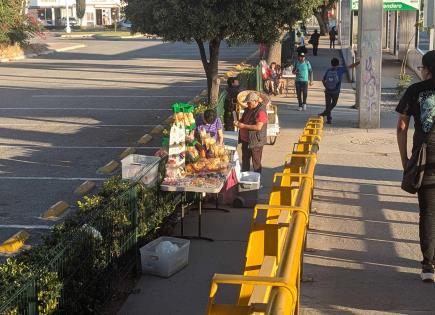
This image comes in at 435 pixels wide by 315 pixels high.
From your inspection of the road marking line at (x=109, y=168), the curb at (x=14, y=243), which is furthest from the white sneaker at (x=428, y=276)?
the road marking line at (x=109, y=168)

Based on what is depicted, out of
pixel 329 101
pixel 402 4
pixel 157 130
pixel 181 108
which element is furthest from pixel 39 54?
pixel 181 108

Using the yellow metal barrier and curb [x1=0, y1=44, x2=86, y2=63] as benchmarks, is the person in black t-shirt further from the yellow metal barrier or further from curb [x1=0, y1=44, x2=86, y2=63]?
curb [x1=0, y1=44, x2=86, y2=63]

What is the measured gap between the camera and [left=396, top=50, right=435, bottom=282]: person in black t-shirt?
615 cm

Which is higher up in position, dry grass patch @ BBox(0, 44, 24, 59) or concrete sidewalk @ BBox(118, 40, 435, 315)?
dry grass patch @ BBox(0, 44, 24, 59)

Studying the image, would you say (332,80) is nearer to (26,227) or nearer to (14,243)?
(26,227)

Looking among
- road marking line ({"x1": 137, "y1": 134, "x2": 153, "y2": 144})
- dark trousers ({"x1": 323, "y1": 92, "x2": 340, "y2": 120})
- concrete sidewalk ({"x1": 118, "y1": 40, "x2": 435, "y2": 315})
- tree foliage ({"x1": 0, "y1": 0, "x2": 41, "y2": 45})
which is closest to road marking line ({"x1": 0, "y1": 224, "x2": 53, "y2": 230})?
concrete sidewalk ({"x1": 118, "y1": 40, "x2": 435, "y2": 315})

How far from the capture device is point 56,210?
976 cm

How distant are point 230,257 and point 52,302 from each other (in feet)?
9.57

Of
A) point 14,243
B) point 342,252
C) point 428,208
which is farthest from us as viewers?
point 14,243

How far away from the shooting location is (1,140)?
612 inches

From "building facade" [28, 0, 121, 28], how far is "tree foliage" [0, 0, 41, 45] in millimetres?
42021

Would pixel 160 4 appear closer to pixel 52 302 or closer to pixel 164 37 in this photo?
pixel 164 37

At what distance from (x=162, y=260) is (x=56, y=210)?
329 centimetres

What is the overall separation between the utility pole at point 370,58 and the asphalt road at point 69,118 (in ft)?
16.7
